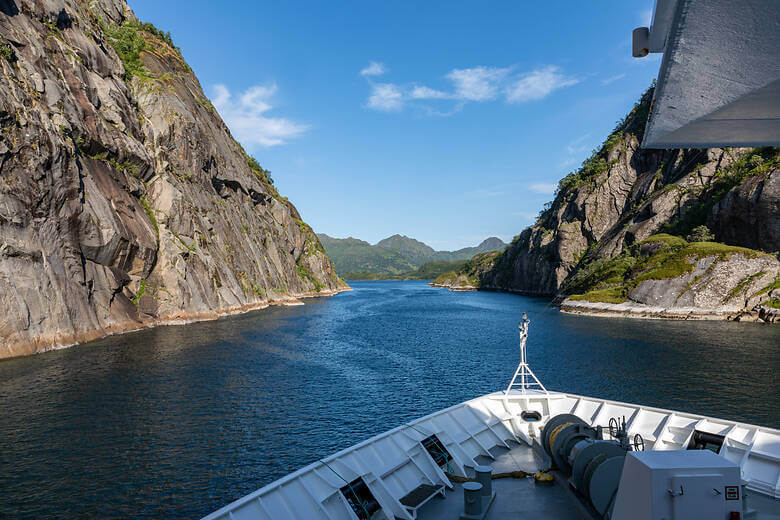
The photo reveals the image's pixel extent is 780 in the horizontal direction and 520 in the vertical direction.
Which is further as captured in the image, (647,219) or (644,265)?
(647,219)

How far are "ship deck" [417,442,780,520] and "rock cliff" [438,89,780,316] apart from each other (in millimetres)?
42053

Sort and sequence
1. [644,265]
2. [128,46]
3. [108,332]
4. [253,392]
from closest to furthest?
[253,392], [108,332], [128,46], [644,265]

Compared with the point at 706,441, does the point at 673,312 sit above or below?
below

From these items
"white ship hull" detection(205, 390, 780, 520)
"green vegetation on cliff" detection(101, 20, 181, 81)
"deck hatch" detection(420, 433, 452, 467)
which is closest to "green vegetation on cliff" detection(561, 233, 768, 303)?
"white ship hull" detection(205, 390, 780, 520)

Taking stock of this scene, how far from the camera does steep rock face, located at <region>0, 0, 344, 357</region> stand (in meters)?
46.2

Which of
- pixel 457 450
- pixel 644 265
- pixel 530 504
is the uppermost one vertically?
pixel 644 265

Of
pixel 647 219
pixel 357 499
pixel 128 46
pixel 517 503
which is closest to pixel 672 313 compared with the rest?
pixel 647 219

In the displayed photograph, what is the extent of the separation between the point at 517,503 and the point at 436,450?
12.9 ft

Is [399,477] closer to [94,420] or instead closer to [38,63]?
[94,420]

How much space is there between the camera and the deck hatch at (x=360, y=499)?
14.4 metres

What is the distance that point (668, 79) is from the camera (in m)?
5.38

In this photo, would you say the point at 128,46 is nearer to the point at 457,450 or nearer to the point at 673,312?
the point at 457,450

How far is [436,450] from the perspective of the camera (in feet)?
60.8

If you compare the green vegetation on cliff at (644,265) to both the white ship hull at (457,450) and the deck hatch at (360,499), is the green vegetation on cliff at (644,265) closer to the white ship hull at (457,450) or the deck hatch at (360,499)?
the white ship hull at (457,450)
